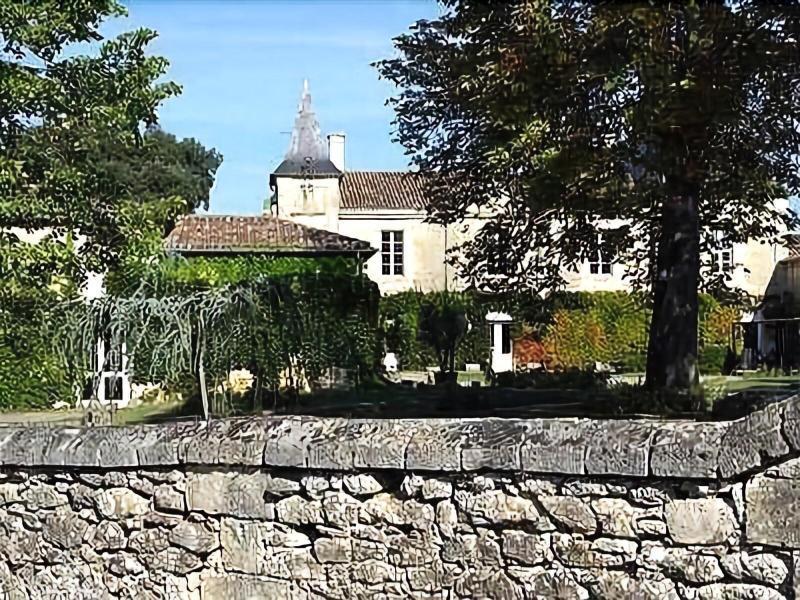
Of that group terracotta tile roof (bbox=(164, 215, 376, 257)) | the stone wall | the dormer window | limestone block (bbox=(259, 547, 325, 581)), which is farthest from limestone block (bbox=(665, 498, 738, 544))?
the dormer window

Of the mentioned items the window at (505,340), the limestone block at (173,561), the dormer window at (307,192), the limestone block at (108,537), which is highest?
the dormer window at (307,192)

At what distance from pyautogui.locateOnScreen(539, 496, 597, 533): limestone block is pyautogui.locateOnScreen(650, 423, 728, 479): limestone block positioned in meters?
0.32

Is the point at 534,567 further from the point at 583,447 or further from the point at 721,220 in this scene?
the point at 721,220

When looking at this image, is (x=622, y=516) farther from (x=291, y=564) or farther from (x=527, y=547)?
(x=291, y=564)

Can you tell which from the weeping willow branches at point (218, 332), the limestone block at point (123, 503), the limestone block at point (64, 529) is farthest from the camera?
the weeping willow branches at point (218, 332)

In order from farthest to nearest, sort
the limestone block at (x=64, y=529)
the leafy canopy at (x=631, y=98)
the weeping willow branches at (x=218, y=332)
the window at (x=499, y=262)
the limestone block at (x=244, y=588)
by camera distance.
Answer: the window at (x=499, y=262), the weeping willow branches at (x=218, y=332), the leafy canopy at (x=631, y=98), the limestone block at (x=64, y=529), the limestone block at (x=244, y=588)

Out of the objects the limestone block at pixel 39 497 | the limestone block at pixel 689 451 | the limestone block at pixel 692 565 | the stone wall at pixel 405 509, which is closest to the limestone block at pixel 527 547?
the stone wall at pixel 405 509

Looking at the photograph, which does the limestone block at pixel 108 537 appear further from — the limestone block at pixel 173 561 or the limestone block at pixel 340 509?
the limestone block at pixel 340 509

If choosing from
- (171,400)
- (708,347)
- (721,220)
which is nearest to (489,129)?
(721,220)

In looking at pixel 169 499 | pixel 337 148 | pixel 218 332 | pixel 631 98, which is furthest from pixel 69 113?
pixel 337 148

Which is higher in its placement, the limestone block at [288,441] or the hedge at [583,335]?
the hedge at [583,335]

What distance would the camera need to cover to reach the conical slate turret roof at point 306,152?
39.8 meters

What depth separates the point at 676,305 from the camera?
14.9 m

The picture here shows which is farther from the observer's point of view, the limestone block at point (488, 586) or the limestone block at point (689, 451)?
the limestone block at point (488, 586)
